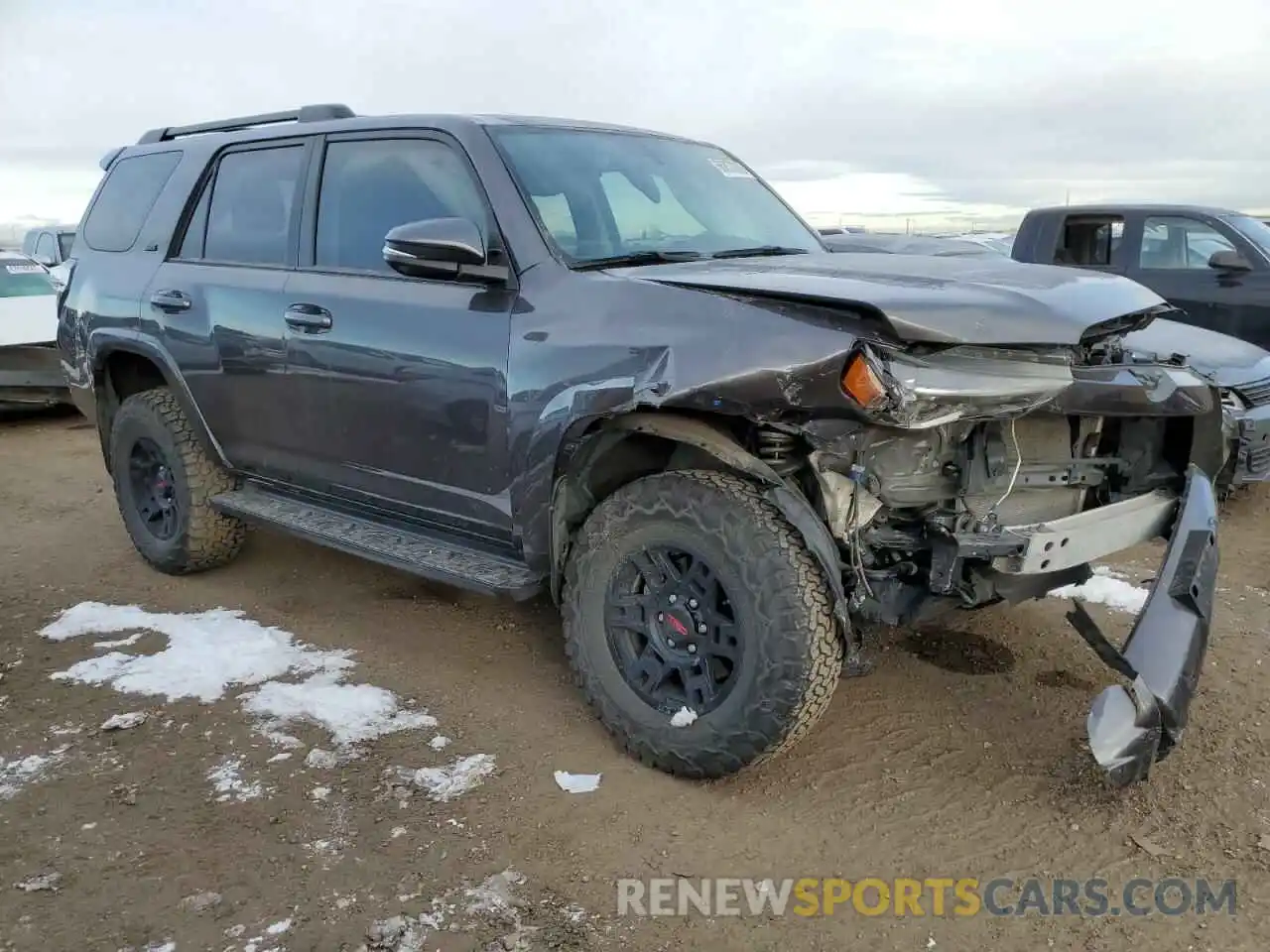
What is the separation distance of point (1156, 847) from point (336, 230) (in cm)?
342

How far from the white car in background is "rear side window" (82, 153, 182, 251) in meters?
4.22

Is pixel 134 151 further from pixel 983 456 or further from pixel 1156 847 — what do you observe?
pixel 1156 847

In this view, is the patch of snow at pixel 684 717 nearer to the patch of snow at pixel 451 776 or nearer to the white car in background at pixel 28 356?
the patch of snow at pixel 451 776

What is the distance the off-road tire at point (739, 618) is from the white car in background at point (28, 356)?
742 centimetres

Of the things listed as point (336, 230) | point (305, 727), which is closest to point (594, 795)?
point (305, 727)

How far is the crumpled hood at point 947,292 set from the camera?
8.82ft

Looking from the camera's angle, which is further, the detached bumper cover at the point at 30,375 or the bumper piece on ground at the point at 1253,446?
the detached bumper cover at the point at 30,375

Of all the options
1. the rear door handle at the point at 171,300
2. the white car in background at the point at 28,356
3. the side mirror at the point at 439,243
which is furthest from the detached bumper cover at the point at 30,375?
the side mirror at the point at 439,243

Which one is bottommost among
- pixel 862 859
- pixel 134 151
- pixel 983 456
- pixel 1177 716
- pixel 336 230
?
pixel 862 859

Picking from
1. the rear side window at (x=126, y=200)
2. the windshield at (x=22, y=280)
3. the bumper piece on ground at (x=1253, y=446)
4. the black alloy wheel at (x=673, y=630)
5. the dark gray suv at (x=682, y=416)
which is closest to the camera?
the dark gray suv at (x=682, y=416)

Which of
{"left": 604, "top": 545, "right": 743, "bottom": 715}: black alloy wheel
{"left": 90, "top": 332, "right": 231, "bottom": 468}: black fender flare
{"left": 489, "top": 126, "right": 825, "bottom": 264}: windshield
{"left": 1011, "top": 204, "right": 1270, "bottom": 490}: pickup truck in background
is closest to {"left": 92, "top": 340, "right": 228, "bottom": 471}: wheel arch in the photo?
{"left": 90, "top": 332, "right": 231, "bottom": 468}: black fender flare

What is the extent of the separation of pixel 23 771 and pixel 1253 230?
8165 mm

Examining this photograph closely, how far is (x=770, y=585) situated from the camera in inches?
113

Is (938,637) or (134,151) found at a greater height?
(134,151)
